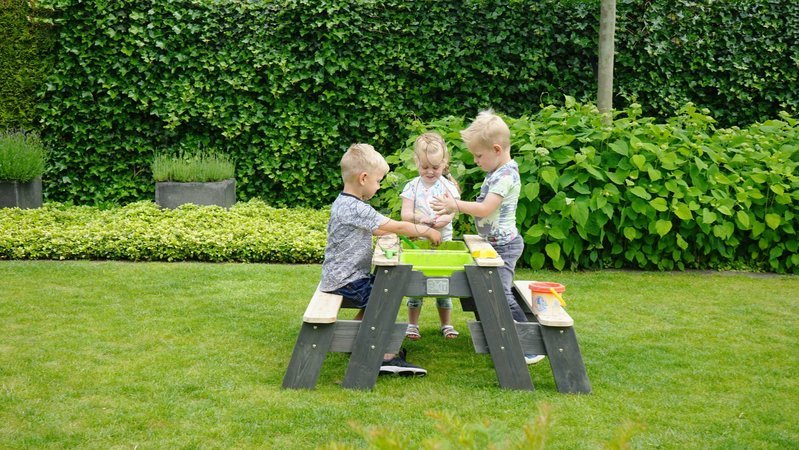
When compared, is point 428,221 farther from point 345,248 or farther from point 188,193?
point 188,193

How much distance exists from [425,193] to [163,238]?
3.28 metres

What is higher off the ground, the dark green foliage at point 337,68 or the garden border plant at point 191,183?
the dark green foliage at point 337,68

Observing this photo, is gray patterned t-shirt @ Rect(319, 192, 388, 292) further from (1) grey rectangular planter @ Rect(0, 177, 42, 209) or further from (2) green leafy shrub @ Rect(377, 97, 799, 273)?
(1) grey rectangular planter @ Rect(0, 177, 42, 209)

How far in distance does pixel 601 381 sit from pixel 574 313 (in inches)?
56.6

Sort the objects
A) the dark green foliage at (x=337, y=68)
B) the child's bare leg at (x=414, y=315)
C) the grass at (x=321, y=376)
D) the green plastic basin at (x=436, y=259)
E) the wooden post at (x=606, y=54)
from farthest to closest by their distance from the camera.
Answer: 1. the dark green foliage at (x=337, y=68)
2. the wooden post at (x=606, y=54)
3. the child's bare leg at (x=414, y=315)
4. the green plastic basin at (x=436, y=259)
5. the grass at (x=321, y=376)

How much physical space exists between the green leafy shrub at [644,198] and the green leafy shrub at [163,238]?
42.6 inches

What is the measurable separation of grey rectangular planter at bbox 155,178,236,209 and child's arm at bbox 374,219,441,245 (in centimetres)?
470

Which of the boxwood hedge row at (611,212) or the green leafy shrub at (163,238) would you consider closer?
the boxwood hedge row at (611,212)

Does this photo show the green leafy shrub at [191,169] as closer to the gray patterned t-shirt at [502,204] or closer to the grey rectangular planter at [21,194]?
the grey rectangular planter at [21,194]

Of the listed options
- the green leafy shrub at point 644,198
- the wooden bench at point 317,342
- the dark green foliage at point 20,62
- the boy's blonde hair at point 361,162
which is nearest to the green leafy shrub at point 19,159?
the dark green foliage at point 20,62

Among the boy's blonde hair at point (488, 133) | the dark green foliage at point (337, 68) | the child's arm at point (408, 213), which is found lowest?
the child's arm at point (408, 213)

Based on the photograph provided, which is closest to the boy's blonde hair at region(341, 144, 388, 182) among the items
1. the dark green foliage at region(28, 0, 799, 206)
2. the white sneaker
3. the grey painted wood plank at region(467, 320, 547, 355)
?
the grey painted wood plank at region(467, 320, 547, 355)

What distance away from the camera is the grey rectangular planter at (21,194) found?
28.4 ft

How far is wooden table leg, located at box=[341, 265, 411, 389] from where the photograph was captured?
4.10 m
